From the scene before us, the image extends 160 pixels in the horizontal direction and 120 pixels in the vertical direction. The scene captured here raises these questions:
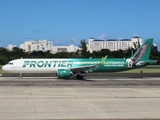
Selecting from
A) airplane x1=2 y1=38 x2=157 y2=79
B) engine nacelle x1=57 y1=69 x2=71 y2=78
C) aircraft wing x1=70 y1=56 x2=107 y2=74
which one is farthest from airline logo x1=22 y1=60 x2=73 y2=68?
engine nacelle x1=57 y1=69 x2=71 y2=78

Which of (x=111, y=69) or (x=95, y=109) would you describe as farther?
(x=111, y=69)

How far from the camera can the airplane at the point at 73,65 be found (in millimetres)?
43500

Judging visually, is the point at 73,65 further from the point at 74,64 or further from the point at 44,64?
the point at 44,64

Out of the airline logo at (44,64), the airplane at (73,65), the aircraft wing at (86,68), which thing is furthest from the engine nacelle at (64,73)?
the aircraft wing at (86,68)

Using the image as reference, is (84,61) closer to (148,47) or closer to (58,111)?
(148,47)

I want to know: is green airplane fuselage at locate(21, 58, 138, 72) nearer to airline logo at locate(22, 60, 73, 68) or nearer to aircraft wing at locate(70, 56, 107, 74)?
airline logo at locate(22, 60, 73, 68)

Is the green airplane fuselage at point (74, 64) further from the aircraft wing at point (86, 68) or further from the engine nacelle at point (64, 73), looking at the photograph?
the engine nacelle at point (64, 73)

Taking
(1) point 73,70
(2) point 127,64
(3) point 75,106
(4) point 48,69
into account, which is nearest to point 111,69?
(2) point 127,64

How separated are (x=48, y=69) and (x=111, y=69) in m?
9.99

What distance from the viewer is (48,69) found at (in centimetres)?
4378

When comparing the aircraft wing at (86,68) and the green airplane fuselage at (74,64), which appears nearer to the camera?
the green airplane fuselage at (74,64)

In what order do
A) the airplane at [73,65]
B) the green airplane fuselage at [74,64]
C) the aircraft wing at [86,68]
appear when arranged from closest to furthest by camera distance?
the airplane at [73,65] → the green airplane fuselage at [74,64] → the aircraft wing at [86,68]

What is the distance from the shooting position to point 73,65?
44.9m

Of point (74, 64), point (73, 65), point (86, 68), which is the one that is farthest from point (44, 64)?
point (86, 68)
